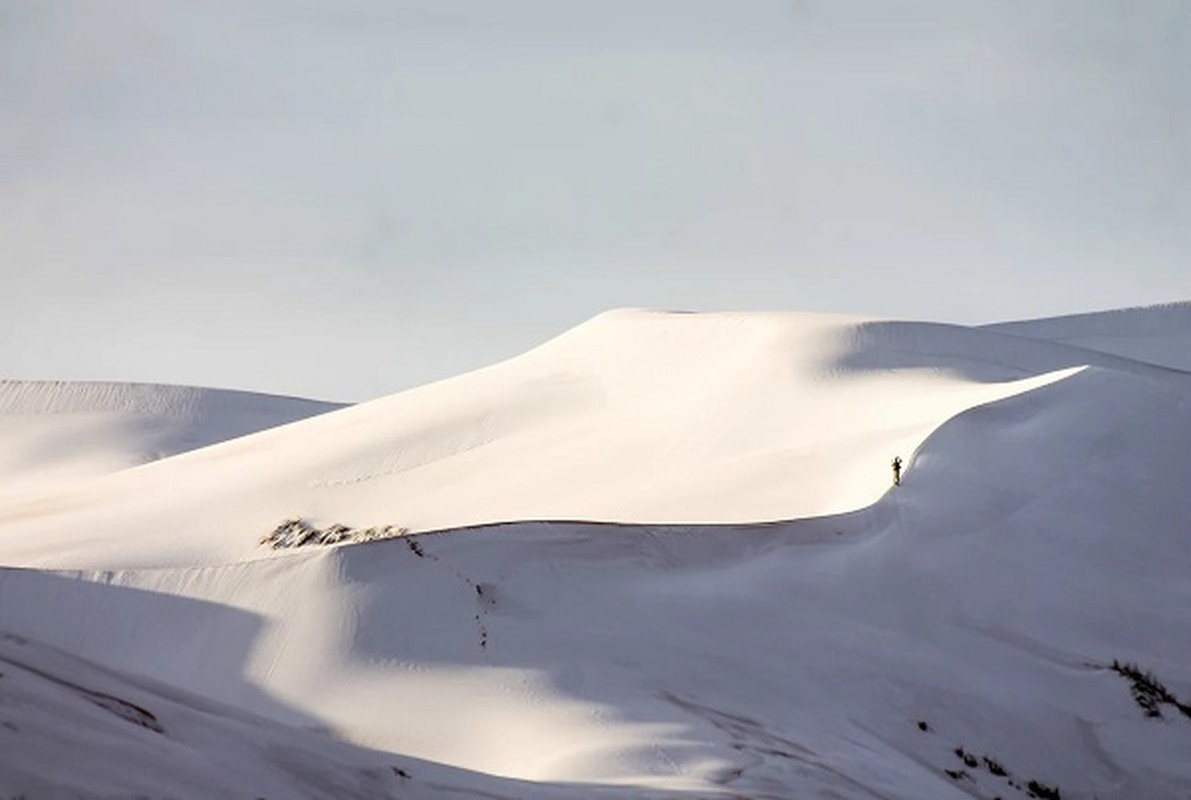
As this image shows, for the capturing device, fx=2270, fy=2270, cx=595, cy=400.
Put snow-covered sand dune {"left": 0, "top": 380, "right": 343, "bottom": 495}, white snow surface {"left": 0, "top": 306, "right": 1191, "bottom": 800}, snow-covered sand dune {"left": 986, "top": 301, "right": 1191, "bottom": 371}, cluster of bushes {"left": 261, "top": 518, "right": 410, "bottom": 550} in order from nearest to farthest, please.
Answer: white snow surface {"left": 0, "top": 306, "right": 1191, "bottom": 800}, cluster of bushes {"left": 261, "top": 518, "right": 410, "bottom": 550}, snow-covered sand dune {"left": 986, "top": 301, "right": 1191, "bottom": 371}, snow-covered sand dune {"left": 0, "top": 380, "right": 343, "bottom": 495}

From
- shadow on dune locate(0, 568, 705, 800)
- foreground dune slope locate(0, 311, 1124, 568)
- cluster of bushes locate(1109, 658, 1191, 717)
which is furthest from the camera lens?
foreground dune slope locate(0, 311, 1124, 568)

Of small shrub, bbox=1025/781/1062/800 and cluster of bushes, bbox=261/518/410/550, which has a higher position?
cluster of bushes, bbox=261/518/410/550

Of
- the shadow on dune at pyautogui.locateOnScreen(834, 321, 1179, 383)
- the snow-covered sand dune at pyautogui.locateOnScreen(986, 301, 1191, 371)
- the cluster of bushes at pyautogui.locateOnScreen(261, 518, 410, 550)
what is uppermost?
the snow-covered sand dune at pyautogui.locateOnScreen(986, 301, 1191, 371)

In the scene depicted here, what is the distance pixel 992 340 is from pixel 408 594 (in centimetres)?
1399

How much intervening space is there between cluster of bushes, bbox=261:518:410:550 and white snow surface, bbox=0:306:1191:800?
314 millimetres

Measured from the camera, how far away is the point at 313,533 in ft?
68.1

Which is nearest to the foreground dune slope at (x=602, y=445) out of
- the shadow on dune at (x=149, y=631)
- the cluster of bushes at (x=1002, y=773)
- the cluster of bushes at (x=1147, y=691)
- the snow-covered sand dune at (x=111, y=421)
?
the cluster of bushes at (x=1147, y=691)

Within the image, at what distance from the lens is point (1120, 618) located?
16734mm

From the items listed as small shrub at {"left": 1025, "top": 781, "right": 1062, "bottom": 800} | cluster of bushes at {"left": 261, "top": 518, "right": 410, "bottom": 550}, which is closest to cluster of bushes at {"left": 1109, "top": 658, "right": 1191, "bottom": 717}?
small shrub at {"left": 1025, "top": 781, "right": 1062, "bottom": 800}

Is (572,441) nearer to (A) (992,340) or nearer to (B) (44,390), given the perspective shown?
(A) (992,340)

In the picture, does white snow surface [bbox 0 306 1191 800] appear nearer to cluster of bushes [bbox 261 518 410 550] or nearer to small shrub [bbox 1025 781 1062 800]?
small shrub [bbox 1025 781 1062 800]

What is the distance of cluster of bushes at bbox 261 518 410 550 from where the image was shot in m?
19.6

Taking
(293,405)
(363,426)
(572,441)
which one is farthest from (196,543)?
(293,405)

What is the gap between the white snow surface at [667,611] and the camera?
390 inches
